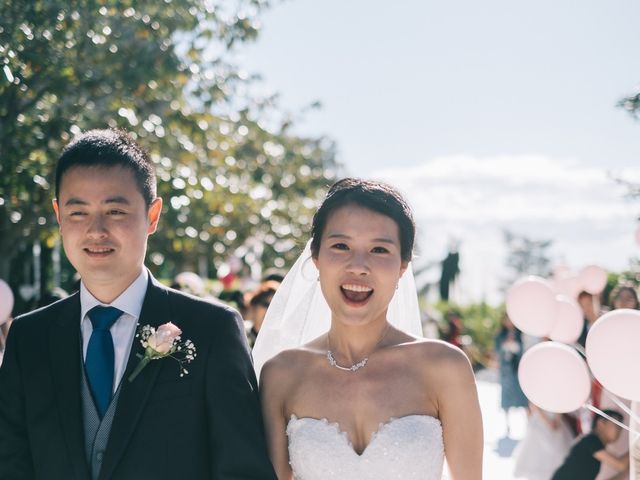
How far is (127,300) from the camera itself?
2645 millimetres

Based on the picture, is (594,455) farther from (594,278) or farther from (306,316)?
(306,316)

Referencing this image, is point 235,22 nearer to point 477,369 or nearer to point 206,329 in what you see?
point 206,329

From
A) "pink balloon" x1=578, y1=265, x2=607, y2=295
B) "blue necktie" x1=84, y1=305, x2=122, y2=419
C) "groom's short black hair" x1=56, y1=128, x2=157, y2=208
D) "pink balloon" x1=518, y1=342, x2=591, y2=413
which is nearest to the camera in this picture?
"blue necktie" x1=84, y1=305, x2=122, y2=419

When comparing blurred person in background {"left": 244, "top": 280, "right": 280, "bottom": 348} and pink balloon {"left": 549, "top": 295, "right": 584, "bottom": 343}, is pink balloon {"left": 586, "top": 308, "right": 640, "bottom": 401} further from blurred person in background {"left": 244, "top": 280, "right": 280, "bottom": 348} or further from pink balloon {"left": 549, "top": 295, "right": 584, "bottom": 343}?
blurred person in background {"left": 244, "top": 280, "right": 280, "bottom": 348}

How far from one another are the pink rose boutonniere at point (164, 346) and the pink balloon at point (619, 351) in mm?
2414

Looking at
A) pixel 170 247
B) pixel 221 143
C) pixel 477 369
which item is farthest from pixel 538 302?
pixel 477 369

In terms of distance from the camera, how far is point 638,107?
6195 mm

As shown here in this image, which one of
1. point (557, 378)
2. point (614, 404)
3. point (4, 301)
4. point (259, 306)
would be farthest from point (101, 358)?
point (614, 404)

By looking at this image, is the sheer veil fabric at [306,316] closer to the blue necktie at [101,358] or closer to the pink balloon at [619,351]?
the pink balloon at [619,351]

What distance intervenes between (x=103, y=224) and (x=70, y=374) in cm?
51

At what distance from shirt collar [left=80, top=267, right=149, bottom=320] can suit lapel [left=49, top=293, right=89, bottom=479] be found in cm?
5

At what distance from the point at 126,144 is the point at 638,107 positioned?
4.86m

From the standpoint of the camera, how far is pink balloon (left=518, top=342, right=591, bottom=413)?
459cm

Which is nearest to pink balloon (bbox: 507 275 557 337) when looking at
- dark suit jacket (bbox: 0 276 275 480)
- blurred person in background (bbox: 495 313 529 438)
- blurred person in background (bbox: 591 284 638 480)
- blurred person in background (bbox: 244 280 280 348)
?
blurred person in background (bbox: 591 284 638 480)
